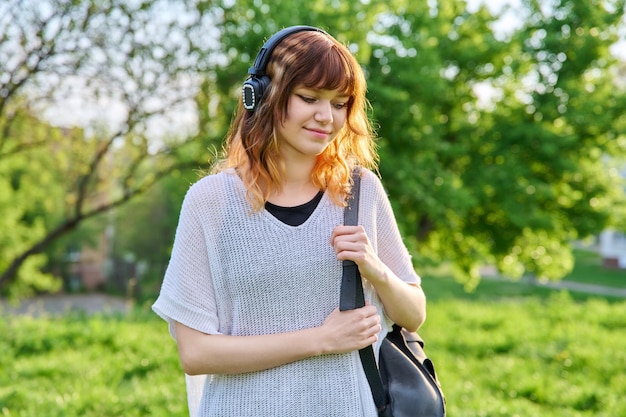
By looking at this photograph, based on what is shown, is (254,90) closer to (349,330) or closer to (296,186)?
(296,186)

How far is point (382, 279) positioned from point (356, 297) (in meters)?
0.09

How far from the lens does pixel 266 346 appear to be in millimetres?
1769

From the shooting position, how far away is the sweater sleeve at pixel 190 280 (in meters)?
1.78

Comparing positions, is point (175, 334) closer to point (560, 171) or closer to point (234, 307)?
point (234, 307)

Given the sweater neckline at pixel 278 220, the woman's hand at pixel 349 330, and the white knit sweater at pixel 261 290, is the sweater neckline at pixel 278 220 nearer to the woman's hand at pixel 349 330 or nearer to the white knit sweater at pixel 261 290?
the white knit sweater at pixel 261 290

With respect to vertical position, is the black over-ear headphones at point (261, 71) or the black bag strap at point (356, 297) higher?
the black over-ear headphones at point (261, 71)

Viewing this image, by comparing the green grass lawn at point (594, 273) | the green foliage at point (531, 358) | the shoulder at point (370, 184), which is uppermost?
the shoulder at point (370, 184)

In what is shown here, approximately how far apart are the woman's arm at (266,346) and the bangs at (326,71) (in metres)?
0.62

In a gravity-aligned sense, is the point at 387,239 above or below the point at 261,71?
below

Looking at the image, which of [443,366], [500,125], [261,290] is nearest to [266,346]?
[261,290]

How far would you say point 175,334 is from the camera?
1846 mm

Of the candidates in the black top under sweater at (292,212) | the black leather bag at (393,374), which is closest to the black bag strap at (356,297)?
the black leather bag at (393,374)

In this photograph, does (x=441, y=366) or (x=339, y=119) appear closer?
(x=339, y=119)

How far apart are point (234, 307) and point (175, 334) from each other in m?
0.18
